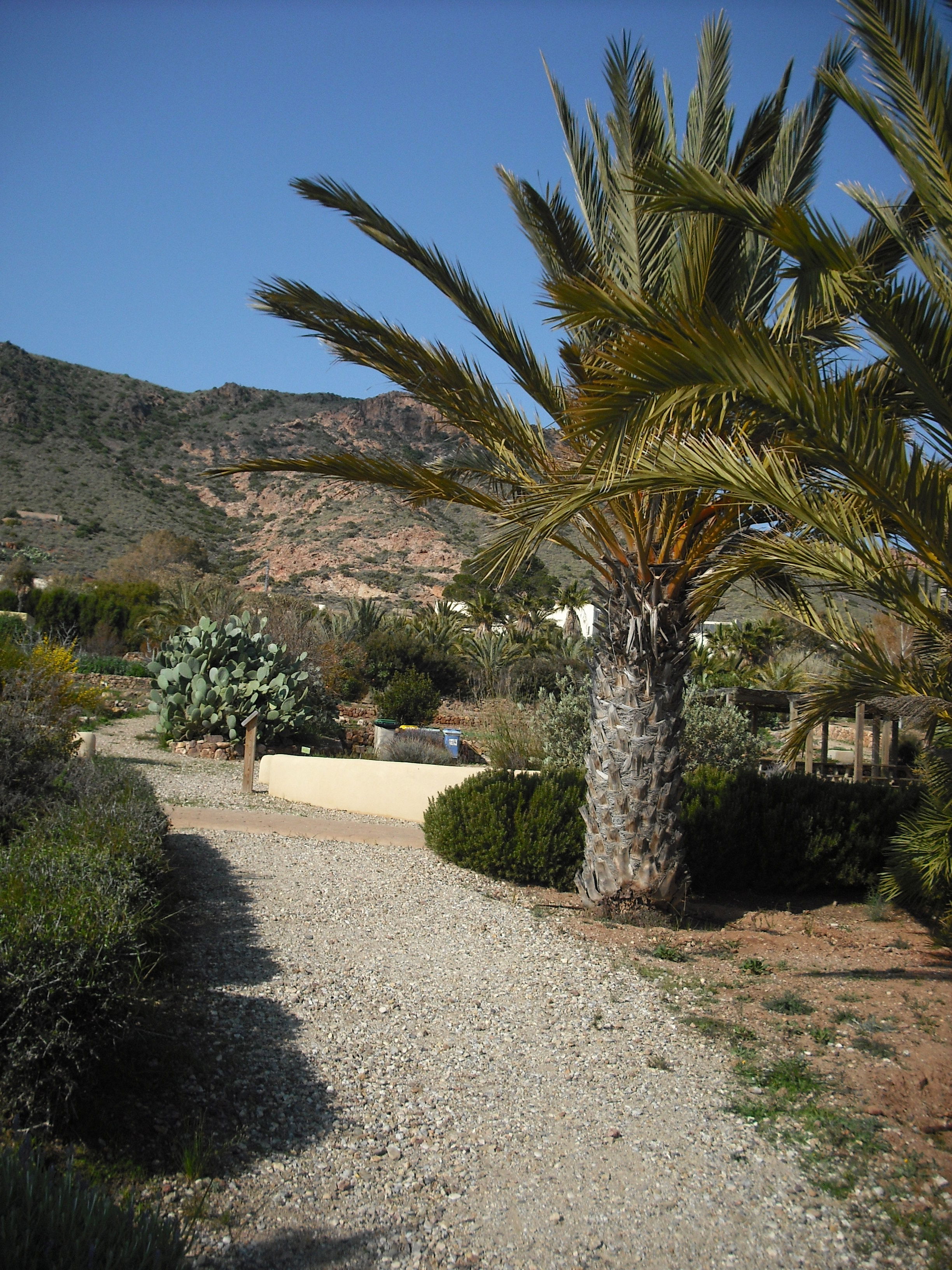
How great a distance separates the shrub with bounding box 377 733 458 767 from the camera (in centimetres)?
1530

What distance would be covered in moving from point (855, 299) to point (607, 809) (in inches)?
155

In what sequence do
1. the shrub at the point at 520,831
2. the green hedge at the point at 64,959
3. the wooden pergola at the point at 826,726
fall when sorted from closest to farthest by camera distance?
the green hedge at the point at 64,959
the shrub at the point at 520,831
the wooden pergola at the point at 826,726

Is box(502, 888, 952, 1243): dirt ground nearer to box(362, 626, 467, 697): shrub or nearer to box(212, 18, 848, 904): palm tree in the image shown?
box(212, 18, 848, 904): palm tree

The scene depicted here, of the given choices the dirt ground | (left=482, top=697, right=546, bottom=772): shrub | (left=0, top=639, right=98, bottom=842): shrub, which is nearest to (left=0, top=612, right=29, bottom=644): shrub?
(left=0, top=639, right=98, bottom=842): shrub

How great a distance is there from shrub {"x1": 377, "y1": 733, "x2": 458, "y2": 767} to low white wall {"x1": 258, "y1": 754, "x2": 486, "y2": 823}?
10.3 feet

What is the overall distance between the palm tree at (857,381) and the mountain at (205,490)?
37.3 m

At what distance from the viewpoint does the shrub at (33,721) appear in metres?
7.02

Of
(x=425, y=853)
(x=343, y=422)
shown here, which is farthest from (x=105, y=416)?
(x=425, y=853)

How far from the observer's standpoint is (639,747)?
22.6 ft

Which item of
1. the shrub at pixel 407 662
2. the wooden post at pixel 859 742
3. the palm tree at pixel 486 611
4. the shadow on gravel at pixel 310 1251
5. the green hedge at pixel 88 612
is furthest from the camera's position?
the palm tree at pixel 486 611

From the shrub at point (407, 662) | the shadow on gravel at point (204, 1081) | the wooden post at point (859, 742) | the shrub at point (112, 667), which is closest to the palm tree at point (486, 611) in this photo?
the shrub at point (407, 662)

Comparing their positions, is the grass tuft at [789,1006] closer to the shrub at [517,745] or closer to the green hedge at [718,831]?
the green hedge at [718,831]

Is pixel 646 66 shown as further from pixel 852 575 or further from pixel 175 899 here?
pixel 175 899

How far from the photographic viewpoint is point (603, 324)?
628cm
